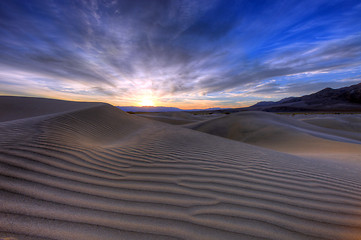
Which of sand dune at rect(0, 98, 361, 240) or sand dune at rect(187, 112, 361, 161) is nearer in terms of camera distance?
sand dune at rect(0, 98, 361, 240)

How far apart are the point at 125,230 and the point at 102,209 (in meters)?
0.32

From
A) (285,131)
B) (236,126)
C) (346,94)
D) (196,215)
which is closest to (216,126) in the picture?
(236,126)

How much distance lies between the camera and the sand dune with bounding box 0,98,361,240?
3.84 ft

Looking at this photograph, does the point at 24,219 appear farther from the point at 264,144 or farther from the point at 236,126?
the point at 236,126

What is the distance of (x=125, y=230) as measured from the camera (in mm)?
1153

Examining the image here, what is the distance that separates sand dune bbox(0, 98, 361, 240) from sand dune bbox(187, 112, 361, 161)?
3657mm

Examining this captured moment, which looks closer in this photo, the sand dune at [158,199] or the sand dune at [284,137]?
the sand dune at [158,199]

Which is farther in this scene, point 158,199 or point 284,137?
point 284,137

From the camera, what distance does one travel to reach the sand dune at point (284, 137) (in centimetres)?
Answer: 528

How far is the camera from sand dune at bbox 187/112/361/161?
5281 millimetres

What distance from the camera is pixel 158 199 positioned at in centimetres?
153

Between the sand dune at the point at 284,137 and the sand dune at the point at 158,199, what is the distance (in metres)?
3.66

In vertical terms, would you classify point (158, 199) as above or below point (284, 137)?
above

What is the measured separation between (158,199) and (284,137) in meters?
7.45
